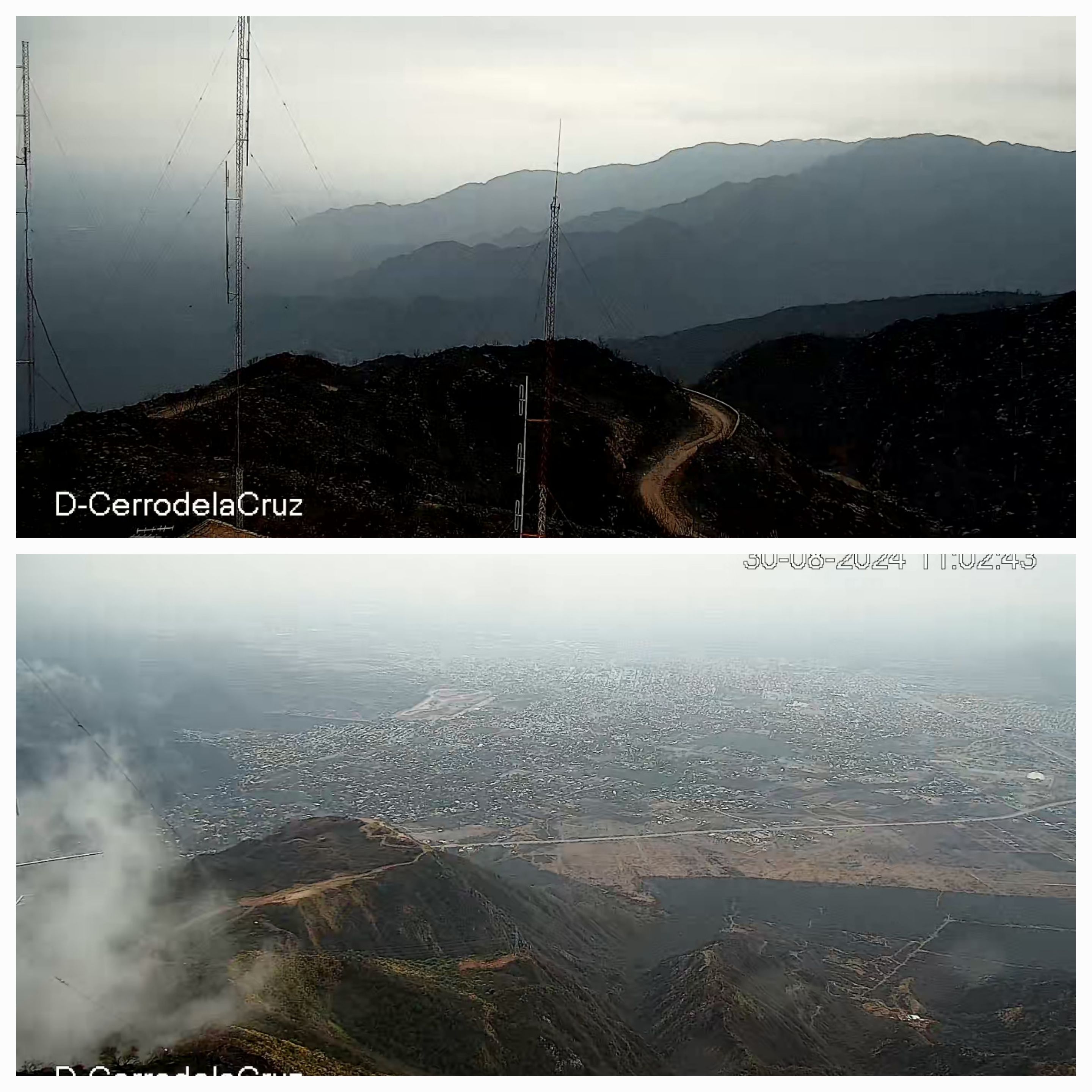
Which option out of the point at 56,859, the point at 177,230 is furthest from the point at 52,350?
the point at 56,859

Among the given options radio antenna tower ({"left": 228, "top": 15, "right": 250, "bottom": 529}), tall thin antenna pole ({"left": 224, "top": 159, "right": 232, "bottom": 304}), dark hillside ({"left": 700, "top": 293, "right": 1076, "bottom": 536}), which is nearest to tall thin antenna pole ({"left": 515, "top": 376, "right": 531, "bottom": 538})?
dark hillside ({"left": 700, "top": 293, "right": 1076, "bottom": 536})

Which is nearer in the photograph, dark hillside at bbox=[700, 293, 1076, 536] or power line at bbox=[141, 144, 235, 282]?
power line at bbox=[141, 144, 235, 282]

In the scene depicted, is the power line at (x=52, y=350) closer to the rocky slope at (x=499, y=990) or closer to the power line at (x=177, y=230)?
the power line at (x=177, y=230)

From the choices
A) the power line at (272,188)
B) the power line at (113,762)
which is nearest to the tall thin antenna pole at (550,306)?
the power line at (272,188)

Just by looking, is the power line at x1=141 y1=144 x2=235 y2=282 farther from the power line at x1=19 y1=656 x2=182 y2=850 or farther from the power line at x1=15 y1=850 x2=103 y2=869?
the power line at x1=15 y1=850 x2=103 y2=869

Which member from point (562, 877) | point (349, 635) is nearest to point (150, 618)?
point (349, 635)

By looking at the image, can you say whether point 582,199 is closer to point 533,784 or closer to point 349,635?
point 349,635
